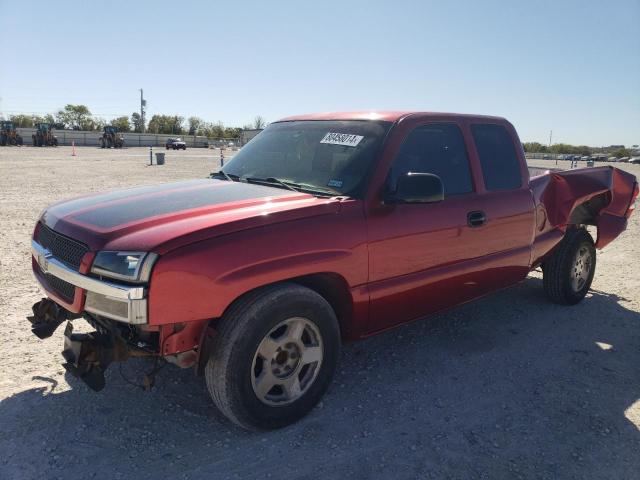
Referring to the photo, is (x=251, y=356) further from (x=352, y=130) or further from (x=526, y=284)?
(x=526, y=284)

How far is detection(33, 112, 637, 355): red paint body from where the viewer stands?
97.8 inches

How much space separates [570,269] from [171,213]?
4223mm

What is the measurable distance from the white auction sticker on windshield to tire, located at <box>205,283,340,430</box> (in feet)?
3.84

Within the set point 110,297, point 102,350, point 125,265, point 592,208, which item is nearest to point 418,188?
point 125,265

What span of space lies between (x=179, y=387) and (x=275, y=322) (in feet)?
3.63

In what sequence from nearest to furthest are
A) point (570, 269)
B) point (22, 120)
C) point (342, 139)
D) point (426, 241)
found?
point (426, 241) → point (342, 139) → point (570, 269) → point (22, 120)

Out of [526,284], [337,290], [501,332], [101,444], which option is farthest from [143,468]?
[526,284]

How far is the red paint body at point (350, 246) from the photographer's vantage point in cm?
248

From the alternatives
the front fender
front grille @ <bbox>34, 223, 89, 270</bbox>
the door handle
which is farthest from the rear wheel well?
front grille @ <bbox>34, 223, 89, 270</bbox>

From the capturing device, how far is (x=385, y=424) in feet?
9.98

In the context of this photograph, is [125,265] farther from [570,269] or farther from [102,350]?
[570,269]

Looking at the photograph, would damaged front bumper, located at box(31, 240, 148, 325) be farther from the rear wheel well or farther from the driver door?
the rear wheel well

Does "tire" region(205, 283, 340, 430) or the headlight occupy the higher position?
the headlight

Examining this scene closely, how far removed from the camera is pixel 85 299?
260 centimetres
